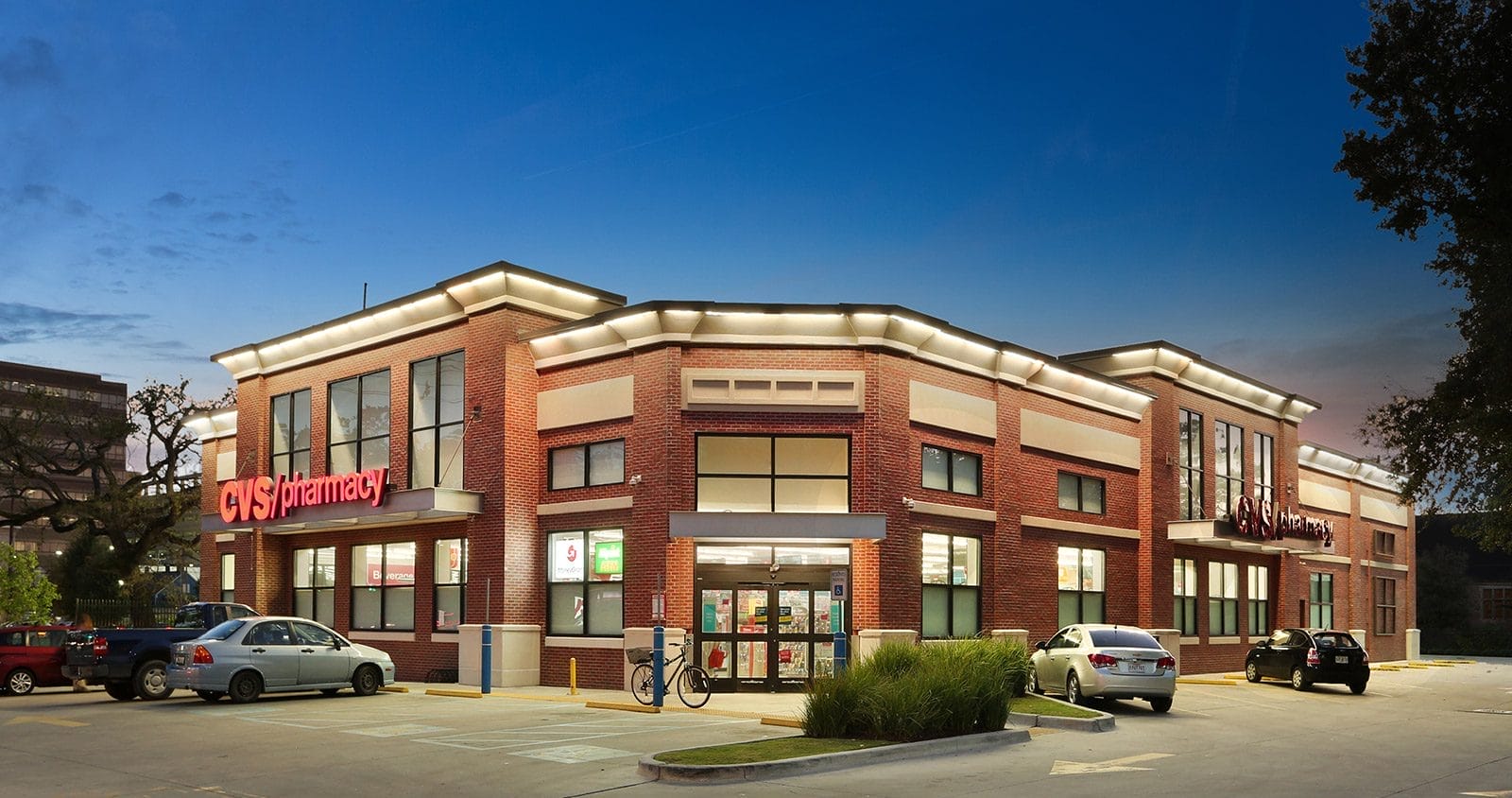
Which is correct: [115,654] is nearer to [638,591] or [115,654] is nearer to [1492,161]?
[638,591]

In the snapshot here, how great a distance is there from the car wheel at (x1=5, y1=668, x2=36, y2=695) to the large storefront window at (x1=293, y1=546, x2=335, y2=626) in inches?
305

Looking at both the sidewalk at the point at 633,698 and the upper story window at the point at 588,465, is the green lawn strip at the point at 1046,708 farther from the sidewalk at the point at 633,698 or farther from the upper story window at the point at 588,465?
the upper story window at the point at 588,465

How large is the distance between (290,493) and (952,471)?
16971 millimetres

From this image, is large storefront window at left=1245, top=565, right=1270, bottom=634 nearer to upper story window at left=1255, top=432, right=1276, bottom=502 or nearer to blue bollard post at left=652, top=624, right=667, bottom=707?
upper story window at left=1255, top=432, right=1276, bottom=502

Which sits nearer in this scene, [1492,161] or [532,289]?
[1492,161]

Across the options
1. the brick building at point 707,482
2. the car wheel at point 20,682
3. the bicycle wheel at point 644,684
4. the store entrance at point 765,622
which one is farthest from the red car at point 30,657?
the store entrance at point 765,622

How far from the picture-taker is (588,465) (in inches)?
1228

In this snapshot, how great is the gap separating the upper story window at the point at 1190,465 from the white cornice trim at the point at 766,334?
408 inches

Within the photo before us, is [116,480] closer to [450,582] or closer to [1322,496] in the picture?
[450,582]

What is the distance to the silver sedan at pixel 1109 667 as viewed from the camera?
25875 mm

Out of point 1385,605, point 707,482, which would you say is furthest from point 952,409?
point 1385,605

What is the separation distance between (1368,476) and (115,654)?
4442 cm

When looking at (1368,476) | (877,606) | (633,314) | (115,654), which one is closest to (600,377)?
(633,314)

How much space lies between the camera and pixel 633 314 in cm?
2961
